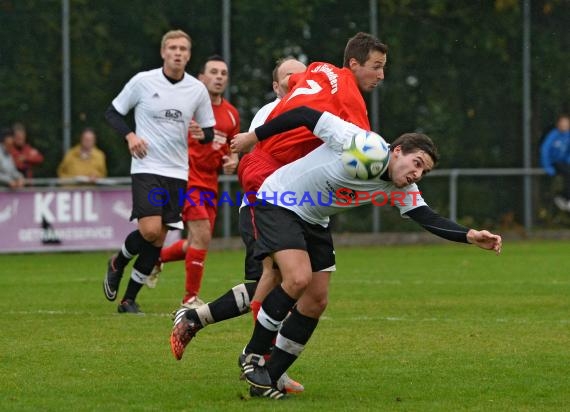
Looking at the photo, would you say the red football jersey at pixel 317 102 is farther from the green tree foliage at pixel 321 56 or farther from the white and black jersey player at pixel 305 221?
the green tree foliage at pixel 321 56

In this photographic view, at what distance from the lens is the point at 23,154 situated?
19266mm

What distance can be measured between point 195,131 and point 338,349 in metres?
3.09

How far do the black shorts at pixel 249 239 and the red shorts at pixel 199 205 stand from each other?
2897mm

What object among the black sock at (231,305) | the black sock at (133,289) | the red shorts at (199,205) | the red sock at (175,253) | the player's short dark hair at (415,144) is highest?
the player's short dark hair at (415,144)

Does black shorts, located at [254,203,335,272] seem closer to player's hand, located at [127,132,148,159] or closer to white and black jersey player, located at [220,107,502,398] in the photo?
white and black jersey player, located at [220,107,502,398]

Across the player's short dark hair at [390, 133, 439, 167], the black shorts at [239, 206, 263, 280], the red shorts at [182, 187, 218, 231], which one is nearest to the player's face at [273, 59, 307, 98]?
the black shorts at [239, 206, 263, 280]

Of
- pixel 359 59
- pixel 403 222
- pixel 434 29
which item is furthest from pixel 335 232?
pixel 359 59

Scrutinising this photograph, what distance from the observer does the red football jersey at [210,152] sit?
11953 millimetres

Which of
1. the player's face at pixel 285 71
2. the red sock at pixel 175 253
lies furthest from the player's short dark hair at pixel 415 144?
the red sock at pixel 175 253

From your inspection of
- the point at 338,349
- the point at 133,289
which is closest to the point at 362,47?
the point at 338,349

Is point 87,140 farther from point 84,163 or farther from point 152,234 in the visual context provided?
point 152,234

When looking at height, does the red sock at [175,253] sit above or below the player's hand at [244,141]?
below

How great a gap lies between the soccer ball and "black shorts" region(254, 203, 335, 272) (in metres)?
0.46

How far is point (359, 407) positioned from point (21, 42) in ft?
45.5
